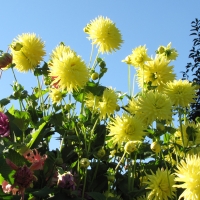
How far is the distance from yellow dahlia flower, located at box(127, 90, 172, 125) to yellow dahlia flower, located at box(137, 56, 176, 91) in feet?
0.98

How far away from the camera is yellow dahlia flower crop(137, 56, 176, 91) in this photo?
5.86 feet

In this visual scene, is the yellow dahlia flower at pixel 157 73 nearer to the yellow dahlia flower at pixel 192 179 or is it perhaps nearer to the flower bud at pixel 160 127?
the flower bud at pixel 160 127

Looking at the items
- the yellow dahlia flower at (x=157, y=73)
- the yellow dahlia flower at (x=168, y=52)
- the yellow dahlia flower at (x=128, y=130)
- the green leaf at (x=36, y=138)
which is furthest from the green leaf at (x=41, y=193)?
the yellow dahlia flower at (x=168, y=52)

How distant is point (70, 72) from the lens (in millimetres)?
1523

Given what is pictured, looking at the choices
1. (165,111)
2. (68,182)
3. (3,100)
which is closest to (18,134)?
(3,100)

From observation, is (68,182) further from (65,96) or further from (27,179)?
(65,96)

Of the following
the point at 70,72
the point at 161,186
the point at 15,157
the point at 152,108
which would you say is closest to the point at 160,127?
the point at 152,108

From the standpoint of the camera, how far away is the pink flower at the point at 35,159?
1196mm

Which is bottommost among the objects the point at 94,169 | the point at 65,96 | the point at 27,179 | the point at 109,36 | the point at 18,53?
the point at 27,179

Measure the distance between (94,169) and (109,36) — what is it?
0.57m

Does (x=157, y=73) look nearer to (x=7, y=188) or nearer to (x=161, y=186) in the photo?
(x=161, y=186)

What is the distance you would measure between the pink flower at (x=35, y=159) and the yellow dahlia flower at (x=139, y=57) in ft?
2.26

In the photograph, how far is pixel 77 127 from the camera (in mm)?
1593

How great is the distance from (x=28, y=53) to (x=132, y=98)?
0.44 m
